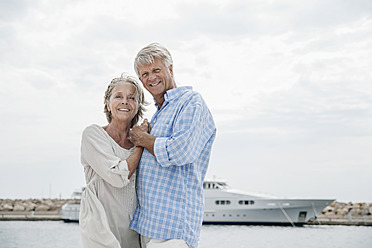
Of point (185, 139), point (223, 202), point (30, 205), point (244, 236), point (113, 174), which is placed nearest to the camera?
point (185, 139)

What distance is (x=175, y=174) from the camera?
2.04 metres

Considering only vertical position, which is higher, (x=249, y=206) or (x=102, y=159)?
(x=102, y=159)

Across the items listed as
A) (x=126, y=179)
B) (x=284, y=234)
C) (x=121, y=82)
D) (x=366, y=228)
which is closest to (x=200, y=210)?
(x=126, y=179)

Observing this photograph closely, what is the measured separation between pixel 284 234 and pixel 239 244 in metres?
6.09

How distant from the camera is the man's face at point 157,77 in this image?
2.19 m

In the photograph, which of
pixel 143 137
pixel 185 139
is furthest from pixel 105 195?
pixel 185 139

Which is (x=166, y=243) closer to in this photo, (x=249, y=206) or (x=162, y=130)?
(x=162, y=130)

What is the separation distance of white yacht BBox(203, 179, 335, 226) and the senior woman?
2814 cm

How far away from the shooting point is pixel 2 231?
31.3 metres

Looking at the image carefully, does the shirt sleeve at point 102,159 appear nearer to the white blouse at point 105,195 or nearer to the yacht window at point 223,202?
the white blouse at point 105,195

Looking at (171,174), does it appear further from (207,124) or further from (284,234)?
(284,234)

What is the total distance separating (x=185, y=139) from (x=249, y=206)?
2891 centimetres

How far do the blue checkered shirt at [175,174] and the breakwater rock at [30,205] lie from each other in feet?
127

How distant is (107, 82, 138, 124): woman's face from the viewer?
227cm
